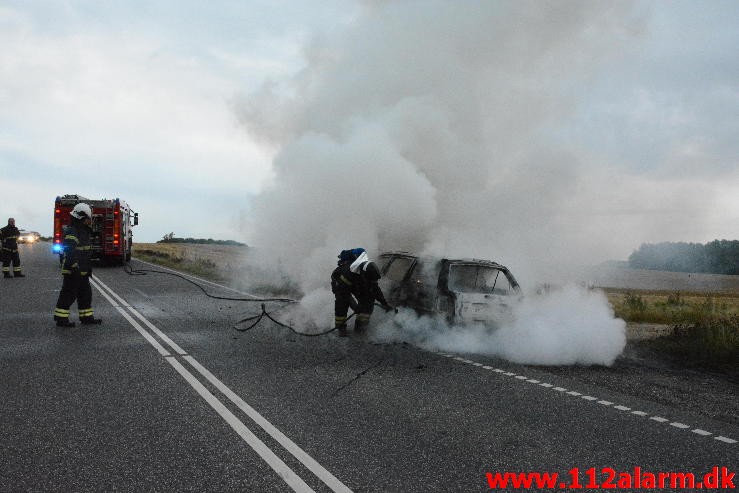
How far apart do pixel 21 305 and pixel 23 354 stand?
225 inches

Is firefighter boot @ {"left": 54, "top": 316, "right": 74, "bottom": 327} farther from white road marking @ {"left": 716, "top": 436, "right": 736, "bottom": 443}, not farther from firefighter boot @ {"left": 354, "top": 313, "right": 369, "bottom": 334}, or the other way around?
white road marking @ {"left": 716, "top": 436, "right": 736, "bottom": 443}

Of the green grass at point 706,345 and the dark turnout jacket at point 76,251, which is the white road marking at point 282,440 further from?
the green grass at point 706,345

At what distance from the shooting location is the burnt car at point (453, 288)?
8.50 meters

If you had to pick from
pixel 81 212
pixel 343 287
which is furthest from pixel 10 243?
pixel 343 287

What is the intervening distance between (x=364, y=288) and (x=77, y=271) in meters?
5.06

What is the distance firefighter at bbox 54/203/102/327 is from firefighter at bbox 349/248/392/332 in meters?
4.56

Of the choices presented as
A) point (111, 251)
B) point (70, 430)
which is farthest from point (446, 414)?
point (111, 251)

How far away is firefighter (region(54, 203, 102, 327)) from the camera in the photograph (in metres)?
9.72

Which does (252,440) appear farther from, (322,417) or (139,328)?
(139,328)

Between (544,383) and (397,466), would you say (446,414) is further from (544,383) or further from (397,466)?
(544,383)

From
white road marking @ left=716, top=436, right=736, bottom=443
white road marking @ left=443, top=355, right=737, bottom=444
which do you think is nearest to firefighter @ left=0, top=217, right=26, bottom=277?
white road marking @ left=443, top=355, right=737, bottom=444

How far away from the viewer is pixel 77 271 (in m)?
9.94

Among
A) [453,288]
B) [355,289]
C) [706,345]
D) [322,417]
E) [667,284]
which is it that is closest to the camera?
[322,417]

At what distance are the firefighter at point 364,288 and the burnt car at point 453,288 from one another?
2.40 ft
